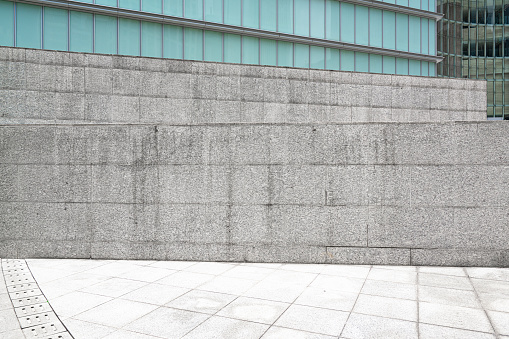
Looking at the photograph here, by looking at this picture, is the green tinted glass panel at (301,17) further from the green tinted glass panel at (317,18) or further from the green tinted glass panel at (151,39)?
the green tinted glass panel at (151,39)

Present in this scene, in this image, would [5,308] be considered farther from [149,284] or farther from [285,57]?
[285,57]

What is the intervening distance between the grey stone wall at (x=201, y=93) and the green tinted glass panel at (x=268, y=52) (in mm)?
9307

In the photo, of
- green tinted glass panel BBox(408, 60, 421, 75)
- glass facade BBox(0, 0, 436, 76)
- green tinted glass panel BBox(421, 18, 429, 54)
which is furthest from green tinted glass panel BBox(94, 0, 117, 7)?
green tinted glass panel BBox(421, 18, 429, 54)

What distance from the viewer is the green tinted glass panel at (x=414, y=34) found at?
2777 cm

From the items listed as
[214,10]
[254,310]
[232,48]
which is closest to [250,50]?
[232,48]

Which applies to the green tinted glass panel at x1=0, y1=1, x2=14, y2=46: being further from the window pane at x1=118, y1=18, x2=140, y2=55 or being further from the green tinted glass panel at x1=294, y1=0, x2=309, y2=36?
the green tinted glass panel at x1=294, y1=0, x2=309, y2=36

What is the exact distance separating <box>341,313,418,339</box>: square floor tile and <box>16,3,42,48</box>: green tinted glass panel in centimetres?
1927

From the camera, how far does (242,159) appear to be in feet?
26.1

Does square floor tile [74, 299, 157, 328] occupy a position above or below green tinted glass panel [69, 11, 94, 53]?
below

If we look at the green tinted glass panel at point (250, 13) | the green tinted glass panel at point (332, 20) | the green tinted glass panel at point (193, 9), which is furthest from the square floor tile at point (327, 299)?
the green tinted glass panel at point (332, 20)

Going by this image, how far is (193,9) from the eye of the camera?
2112 centimetres

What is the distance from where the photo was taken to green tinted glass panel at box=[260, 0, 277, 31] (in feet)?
74.6

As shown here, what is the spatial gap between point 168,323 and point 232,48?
1944 cm

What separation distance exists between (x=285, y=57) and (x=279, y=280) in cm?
1913
